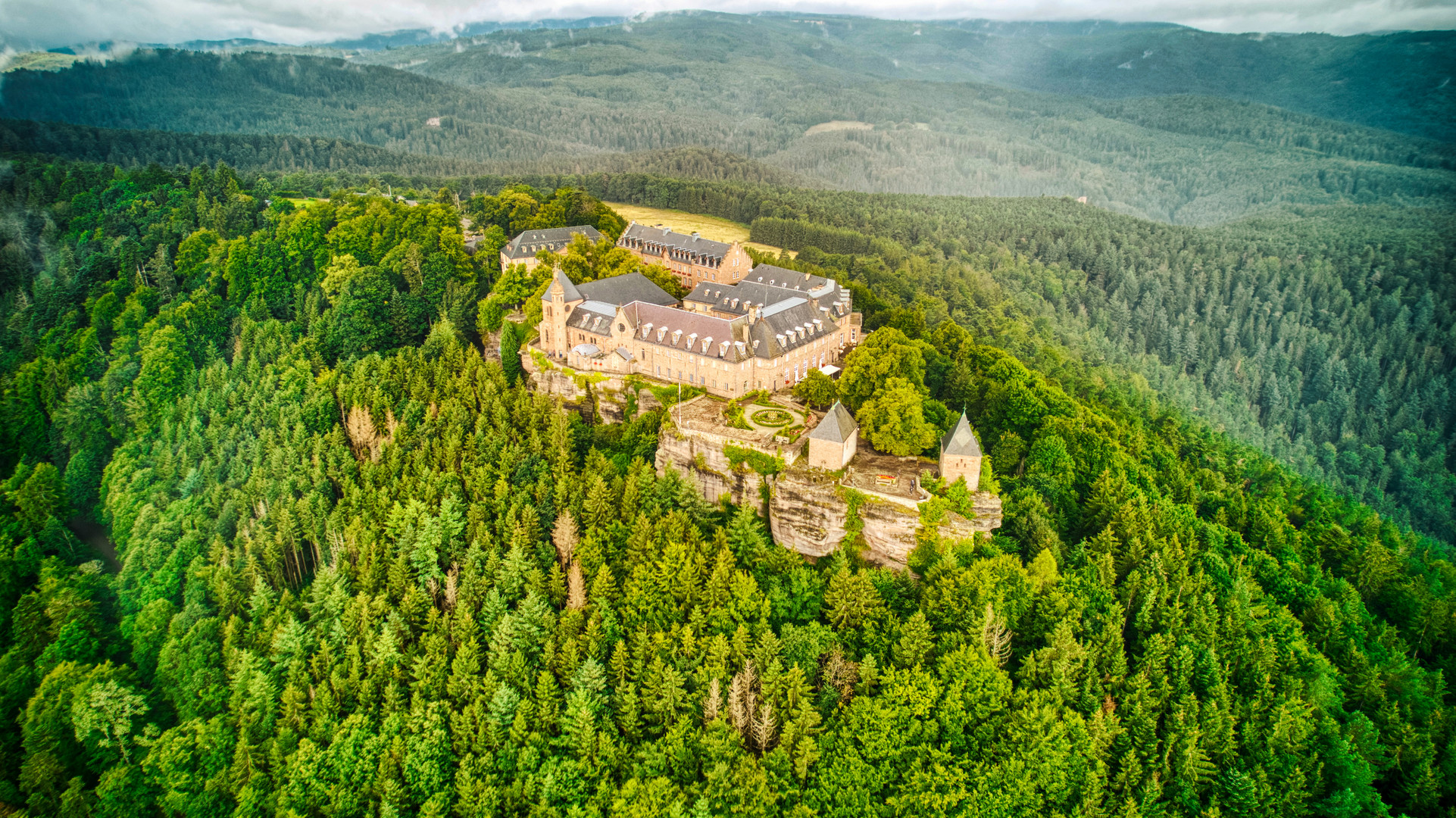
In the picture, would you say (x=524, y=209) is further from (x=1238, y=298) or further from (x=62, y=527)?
(x=1238, y=298)

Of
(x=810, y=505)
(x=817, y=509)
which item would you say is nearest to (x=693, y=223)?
(x=810, y=505)

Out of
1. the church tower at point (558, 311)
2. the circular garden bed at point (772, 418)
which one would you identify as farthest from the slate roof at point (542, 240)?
the circular garden bed at point (772, 418)


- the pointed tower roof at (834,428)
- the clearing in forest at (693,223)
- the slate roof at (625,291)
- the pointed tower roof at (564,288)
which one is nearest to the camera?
the pointed tower roof at (834,428)

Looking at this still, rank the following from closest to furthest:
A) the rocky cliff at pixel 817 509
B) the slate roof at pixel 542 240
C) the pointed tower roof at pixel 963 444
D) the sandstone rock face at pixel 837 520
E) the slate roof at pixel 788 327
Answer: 1. the sandstone rock face at pixel 837 520
2. the rocky cliff at pixel 817 509
3. the pointed tower roof at pixel 963 444
4. the slate roof at pixel 788 327
5. the slate roof at pixel 542 240

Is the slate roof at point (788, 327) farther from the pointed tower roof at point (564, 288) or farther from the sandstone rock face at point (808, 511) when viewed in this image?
the pointed tower roof at point (564, 288)

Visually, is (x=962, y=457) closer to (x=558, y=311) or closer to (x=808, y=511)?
(x=808, y=511)

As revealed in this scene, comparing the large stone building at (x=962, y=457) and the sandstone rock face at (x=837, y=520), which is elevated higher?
the large stone building at (x=962, y=457)

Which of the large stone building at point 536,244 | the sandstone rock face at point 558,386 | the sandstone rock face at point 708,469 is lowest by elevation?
the sandstone rock face at point 708,469
